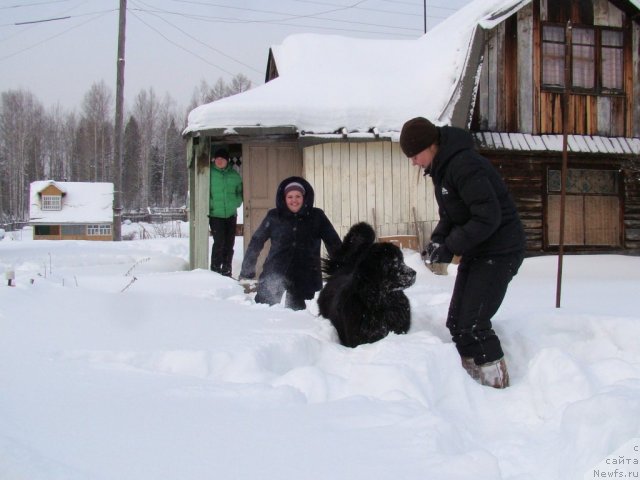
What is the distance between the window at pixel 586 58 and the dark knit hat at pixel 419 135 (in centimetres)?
837

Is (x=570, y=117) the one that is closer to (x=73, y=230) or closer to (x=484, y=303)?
(x=484, y=303)

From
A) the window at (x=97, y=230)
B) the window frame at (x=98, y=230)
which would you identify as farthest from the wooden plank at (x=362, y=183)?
the window at (x=97, y=230)

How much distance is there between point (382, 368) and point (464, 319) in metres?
0.71

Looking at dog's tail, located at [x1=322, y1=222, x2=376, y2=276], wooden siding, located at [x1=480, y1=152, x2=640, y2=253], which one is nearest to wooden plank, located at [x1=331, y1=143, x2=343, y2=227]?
wooden siding, located at [x1=480, y1=152, x2=640, y2=253]

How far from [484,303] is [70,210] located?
40.2 meters

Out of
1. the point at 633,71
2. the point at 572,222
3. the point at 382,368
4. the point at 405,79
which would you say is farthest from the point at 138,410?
the point at 633,71

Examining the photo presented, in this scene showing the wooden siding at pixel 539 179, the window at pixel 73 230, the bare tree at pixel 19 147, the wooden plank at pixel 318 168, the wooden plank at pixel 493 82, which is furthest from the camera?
the bare tree at pixel 19 147

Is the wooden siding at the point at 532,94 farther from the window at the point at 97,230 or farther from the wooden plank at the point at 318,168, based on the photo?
the window at the point at 97,230

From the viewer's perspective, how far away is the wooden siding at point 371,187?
365 inches

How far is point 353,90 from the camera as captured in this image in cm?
981

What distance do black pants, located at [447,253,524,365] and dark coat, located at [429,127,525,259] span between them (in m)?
0.07

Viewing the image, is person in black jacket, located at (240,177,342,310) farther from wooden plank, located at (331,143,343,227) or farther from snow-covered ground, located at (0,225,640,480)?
wooden plank, located at (331,143,343,227)

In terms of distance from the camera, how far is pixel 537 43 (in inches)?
405

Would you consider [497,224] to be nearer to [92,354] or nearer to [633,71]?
[92,354]
